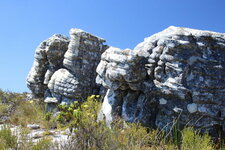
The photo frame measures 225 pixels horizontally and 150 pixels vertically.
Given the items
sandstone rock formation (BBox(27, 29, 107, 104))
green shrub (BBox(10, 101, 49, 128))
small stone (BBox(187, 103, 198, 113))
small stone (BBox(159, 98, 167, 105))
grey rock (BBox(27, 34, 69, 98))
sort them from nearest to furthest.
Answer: small stone (BBox(187, 103, 198, 113)), small stone (BBox(159, 98, 167, 105)), green shrub (BBox(10, 101, 49, 128)), sandstone rock formation (BBox(27, 29, 107, 104)), grey rock (BBox(27, 34, 69, 98))

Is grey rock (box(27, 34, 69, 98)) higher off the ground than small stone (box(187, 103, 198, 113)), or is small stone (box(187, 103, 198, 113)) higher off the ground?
grey rock (box(27, 34, 69, 98))

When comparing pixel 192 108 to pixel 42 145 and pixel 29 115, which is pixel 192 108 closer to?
pixel 42 145

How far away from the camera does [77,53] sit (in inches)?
434

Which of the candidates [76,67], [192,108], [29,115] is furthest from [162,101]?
[29,115]

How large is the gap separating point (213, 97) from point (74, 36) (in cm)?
720

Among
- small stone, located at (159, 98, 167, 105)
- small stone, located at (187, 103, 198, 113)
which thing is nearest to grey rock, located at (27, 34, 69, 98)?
small stone, located at (159, 98, 167, 105)

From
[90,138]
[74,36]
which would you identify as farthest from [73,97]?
[90,138]

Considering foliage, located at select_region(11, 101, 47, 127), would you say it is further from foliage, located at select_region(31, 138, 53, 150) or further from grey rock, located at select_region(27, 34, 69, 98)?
foliage, located at select_region(31, 138, 53, 150)

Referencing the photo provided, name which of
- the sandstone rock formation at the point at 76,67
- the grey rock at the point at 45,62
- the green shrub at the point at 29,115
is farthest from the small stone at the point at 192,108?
the grey rock at the point at 45,62

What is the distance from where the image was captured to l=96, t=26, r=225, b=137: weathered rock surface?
269 inches

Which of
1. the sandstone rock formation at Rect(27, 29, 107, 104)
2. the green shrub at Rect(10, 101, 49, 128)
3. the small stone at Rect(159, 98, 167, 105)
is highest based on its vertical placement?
the sandstone rock formation at Rect(27, 29, 107, 104)

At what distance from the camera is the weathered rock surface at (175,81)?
22.4 feet

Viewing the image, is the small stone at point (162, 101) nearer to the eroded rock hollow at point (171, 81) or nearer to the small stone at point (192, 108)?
the eroded rock hollow at point (171, 81)

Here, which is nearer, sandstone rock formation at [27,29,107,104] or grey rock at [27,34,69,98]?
sandstone rock formation at [27,29,107,104]
